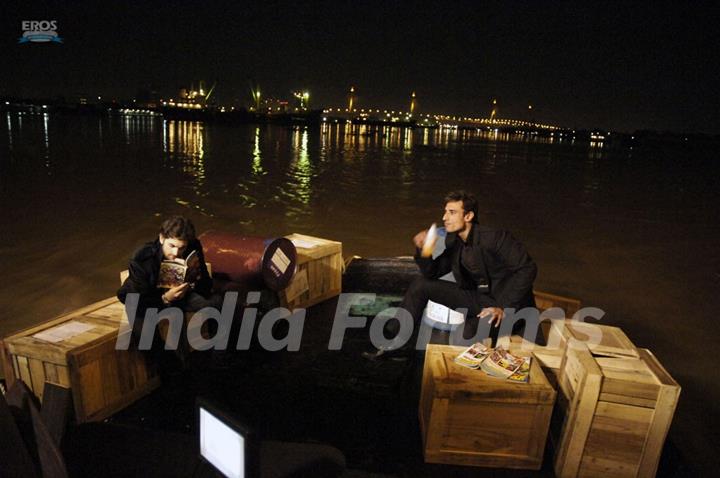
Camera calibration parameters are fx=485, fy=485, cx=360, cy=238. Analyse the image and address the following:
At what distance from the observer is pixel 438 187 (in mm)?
19641

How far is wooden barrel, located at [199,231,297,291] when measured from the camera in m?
5.14

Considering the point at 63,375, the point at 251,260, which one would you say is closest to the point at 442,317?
the point at 251,260

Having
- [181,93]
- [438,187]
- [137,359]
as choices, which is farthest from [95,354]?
[181,93]

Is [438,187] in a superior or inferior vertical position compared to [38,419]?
inferior

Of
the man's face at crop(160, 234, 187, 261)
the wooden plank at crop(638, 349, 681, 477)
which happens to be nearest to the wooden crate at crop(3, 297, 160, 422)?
the man's face at crop(160, 234, 187, 261)

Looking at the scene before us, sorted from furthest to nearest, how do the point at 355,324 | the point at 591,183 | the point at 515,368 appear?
1. the point at 591,183
2. the point at 355,324
3. the point at 515,368

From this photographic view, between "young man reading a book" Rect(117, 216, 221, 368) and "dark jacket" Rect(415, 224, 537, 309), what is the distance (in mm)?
2265

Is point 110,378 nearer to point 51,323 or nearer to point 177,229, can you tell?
point 51,323

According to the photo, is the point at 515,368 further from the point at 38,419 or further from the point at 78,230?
the point at 78,230

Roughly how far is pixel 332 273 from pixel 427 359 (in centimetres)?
282

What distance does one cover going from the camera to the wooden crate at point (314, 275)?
568cm

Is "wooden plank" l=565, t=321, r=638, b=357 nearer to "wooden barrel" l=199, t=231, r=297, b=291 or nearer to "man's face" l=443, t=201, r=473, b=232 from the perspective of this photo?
"man's face" l=443, t=201, r=473, b=232

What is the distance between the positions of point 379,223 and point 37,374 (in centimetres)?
918

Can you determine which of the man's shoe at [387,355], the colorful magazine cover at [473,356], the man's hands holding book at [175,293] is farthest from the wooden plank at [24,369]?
the colorful magazine cover at [473,356]
